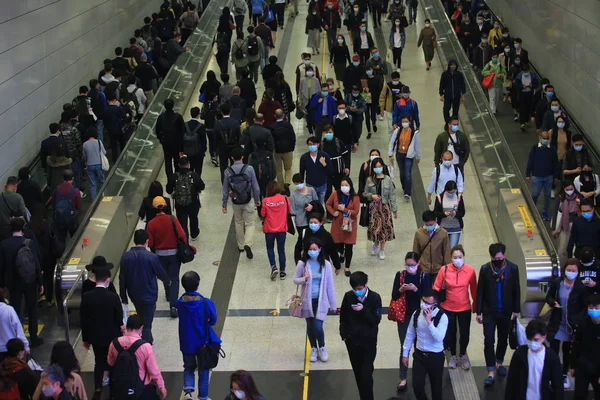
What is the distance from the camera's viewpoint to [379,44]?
26.7 meters

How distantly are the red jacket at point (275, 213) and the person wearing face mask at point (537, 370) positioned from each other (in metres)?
4.61

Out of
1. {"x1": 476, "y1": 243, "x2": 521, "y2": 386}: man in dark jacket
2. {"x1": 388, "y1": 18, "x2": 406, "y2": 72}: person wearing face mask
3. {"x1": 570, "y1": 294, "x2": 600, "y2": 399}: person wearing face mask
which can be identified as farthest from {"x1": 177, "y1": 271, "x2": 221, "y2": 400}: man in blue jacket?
{"x1": 388, "y1": 18, "x2": 406, "y2": 72}: person wearing face mask

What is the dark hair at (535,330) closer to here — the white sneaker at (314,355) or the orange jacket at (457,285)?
the orange jacket at (457,285)

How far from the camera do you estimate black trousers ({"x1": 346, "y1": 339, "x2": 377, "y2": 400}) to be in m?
9.90

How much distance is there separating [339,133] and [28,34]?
5.42 metres

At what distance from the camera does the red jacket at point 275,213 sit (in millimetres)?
13062

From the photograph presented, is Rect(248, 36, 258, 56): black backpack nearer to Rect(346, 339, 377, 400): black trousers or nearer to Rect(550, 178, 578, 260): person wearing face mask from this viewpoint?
Rect(550, 178, 578, 260): person wearing face mask

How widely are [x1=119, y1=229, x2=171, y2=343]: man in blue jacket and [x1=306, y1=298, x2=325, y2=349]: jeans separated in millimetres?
1621

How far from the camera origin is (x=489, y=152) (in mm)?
16641

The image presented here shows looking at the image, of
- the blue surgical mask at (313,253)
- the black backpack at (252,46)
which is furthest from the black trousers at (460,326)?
the black backpack at (252,46)

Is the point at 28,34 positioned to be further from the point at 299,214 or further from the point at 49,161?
the point at 299,214

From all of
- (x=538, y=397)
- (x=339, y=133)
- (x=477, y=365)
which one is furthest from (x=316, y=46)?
(x=538, y=397)

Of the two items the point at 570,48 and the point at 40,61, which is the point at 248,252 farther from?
the point at 570,48

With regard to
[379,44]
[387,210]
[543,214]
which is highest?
[387,210]
